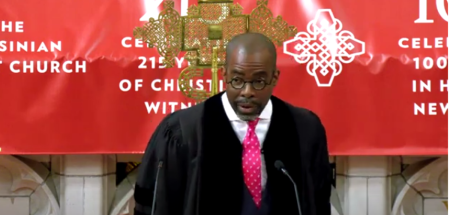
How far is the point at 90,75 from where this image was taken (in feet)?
10.4

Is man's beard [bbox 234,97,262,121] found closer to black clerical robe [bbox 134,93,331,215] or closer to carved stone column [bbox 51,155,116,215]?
black clerical robe [bbox 134,93,331,215]

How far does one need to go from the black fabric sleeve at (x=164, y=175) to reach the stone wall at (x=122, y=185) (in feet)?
5.10

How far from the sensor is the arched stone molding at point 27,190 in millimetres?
3412

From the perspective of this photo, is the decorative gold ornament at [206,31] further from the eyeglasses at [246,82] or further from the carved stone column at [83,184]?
the carved stone column at [83,184]

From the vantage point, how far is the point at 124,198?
136 inches

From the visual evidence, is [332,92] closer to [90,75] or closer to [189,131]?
[90,75]

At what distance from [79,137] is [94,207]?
0.43m

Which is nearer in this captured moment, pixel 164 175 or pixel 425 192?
pixel 164 175

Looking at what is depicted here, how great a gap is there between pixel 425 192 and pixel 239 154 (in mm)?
2022

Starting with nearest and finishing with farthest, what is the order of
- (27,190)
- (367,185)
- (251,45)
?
(251,45), (367,185), (27,190)

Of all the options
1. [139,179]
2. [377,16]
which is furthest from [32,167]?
[377,16]

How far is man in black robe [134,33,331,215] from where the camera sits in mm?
1753

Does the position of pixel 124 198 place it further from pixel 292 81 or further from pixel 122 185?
pixel 292 81

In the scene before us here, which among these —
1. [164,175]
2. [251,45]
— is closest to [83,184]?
[164,175]
